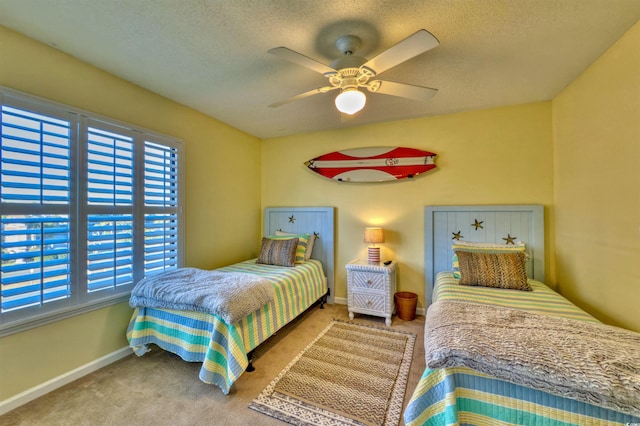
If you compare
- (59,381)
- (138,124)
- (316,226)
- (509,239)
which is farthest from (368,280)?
(138,124)

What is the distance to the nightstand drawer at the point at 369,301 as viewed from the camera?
296 centimetres

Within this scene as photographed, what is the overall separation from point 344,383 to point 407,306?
54.7 inches

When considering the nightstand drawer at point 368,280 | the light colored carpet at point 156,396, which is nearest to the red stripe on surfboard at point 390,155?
the nightstand drawer at point 368,280

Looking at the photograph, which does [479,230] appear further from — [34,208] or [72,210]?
[34,208]

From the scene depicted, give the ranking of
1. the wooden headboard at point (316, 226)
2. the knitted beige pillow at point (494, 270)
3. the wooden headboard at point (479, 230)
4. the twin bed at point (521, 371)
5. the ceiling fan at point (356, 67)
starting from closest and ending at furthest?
the twin bed at point (521, 371) < the ceiling fan at point (356, 67) < the knitted beige pillow at point (494, 270) < the wooden headboard at point (479, 230) < the wooden headboard at point (316, 226)

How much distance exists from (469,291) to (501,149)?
172 cm

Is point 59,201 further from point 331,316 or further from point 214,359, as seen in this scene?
point 331,316

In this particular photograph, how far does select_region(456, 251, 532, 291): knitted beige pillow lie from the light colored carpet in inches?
33.6

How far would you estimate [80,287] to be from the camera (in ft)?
6.55

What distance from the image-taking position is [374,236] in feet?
10.4

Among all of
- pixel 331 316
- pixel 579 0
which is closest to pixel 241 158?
pixel 331 316

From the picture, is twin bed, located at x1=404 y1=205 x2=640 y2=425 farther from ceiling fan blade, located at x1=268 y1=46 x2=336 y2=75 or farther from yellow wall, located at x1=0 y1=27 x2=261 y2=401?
yellow wall, located at x1=0 y1=27 x2=261 y2=401

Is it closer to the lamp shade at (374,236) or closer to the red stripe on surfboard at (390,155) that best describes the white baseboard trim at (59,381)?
the lamp shade at (374,236)

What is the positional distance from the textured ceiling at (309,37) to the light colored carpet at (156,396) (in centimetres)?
247
